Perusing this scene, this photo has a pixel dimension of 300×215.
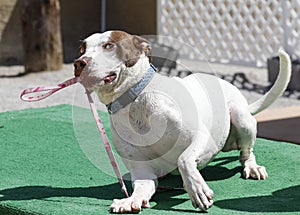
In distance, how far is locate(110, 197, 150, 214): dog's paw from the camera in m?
3.46

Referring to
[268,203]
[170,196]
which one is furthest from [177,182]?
[268,203]

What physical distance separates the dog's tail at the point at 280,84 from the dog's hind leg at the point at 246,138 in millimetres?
329

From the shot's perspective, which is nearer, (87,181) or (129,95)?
(129,95)

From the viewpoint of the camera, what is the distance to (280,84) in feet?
14.5

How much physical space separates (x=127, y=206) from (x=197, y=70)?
260 inches

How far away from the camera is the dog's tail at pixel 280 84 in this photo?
4273 millimetres

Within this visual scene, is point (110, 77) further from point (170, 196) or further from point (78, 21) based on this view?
point (78, 21)

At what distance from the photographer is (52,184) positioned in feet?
13.7

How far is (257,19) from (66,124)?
17.4 ft

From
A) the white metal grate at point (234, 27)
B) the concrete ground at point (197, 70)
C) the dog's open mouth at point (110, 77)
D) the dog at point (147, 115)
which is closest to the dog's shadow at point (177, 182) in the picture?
the dog at point (147, 115)

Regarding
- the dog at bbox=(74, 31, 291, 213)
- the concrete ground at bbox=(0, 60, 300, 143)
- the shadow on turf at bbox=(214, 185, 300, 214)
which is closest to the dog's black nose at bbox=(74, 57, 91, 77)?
the dog at bbox=(74, 31, 291, 213)

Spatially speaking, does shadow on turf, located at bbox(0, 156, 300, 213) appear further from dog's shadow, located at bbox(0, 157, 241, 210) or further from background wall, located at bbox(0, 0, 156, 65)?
background wall, located at bbox(0, 0, 156, 65)

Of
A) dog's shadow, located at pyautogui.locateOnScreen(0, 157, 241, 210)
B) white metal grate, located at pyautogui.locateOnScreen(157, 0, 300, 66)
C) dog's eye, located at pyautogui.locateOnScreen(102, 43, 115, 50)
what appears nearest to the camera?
dog's eye, located at pyautogui.locateOnScreen(102, 43, 115, 50)

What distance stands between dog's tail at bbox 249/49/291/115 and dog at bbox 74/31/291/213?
1.89 feet
